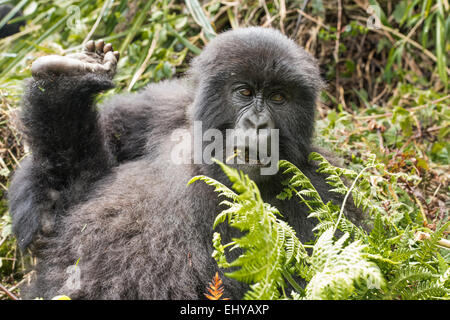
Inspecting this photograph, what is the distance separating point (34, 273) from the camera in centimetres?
282

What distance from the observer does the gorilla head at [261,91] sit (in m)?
2.47

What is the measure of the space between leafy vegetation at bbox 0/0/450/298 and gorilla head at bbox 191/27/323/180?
1.38ft

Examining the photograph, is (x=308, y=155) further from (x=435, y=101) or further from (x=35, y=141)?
(x=435, y=101)

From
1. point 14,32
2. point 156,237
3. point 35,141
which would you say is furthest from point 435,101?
point 14,32

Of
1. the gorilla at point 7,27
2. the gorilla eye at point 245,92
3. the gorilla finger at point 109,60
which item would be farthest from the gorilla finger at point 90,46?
the gorilla at point 7,27

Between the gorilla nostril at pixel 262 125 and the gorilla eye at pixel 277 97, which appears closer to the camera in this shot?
the gorilla nostril at pixel 262 125

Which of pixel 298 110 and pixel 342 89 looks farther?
pixel 342 89

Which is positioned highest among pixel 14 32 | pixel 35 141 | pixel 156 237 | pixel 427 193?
pixel 14 32

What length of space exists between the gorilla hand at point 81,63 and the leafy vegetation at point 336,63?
0.80 m

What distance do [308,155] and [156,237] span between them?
1045 mm

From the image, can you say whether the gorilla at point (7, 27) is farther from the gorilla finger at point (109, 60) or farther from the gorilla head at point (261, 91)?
the gorilla head at point (261, 91)

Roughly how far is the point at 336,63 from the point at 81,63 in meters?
2.97

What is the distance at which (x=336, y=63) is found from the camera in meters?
4.74

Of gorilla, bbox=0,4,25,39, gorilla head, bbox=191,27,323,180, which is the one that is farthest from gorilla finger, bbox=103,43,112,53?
gorilla, bbox=0,4,25,39
